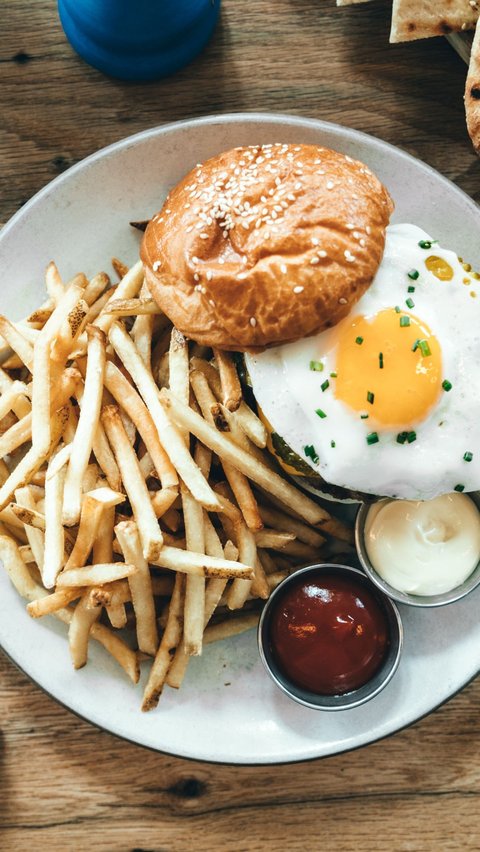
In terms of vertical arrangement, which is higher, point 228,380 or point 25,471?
point 228,380

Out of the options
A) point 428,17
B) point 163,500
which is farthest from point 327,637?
point 428,17

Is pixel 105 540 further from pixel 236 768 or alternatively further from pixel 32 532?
pixel 236 768

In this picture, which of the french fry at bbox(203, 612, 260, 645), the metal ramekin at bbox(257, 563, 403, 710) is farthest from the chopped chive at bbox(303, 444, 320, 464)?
the french fry at bbox(203, 612, 260, 645)

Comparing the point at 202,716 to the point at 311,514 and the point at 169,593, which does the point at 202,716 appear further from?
the point at 311,514

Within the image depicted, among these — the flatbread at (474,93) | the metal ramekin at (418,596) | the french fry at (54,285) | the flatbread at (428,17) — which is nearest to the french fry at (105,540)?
the french fry at (54,285)

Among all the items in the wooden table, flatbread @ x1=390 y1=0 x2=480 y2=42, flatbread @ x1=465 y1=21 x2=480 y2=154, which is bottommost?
the wooden table

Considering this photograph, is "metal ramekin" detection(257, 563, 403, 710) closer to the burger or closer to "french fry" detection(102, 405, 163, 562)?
the burger

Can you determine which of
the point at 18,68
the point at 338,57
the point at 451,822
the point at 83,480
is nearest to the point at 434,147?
the point at 338,57
